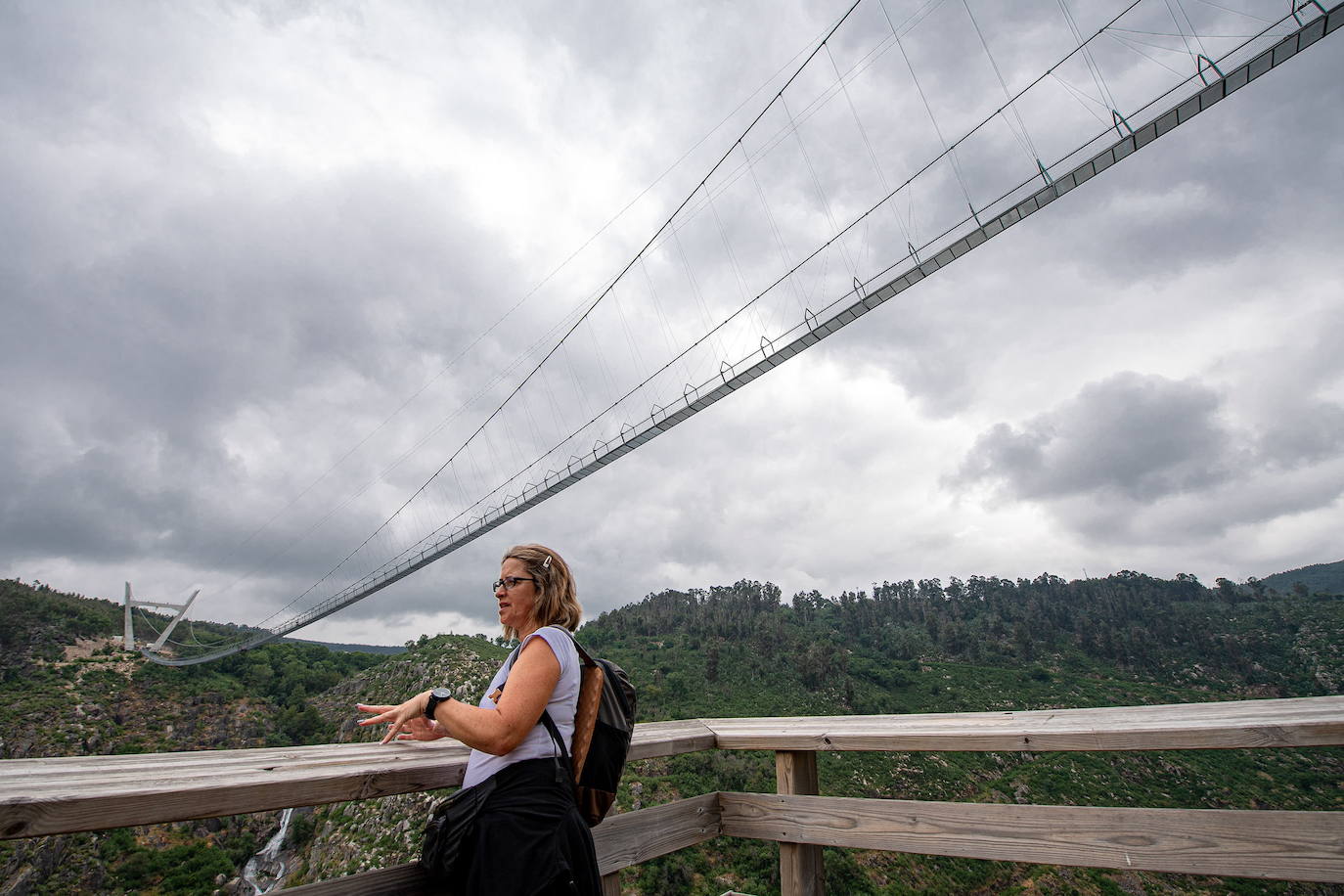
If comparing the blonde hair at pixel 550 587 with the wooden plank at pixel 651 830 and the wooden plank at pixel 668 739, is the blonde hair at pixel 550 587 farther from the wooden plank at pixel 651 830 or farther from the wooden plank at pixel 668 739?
the wooden plank at pixel 651 830

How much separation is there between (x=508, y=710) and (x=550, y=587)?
0.48 metres

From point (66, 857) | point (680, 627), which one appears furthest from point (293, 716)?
point (680, 627)

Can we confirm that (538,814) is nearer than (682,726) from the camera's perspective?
Yes

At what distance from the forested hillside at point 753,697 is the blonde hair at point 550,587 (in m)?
19.6

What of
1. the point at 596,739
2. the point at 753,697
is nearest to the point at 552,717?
the point at 596,739

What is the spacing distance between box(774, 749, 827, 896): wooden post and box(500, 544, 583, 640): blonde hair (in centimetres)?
90

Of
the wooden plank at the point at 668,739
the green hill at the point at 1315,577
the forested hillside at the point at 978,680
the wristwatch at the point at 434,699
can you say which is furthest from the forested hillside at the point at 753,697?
the green hill at the point at 1315,577

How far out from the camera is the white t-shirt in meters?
1.50

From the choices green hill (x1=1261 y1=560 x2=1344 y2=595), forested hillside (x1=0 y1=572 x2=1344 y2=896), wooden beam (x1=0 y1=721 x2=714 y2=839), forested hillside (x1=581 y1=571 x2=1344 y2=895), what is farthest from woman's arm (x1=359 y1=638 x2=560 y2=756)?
green hill (x1=1261 y1=560 x2=1344 y2=595)

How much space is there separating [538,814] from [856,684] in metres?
55.4

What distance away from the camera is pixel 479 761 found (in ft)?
4.98

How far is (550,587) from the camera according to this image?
1904mm

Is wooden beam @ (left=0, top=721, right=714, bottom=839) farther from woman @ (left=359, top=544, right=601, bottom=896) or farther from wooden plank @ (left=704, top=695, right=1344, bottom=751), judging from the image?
wooden plank @ (left=704, top=695, right=1344, bottom=751)

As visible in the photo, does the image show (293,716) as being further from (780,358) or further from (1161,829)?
(1161,829)
